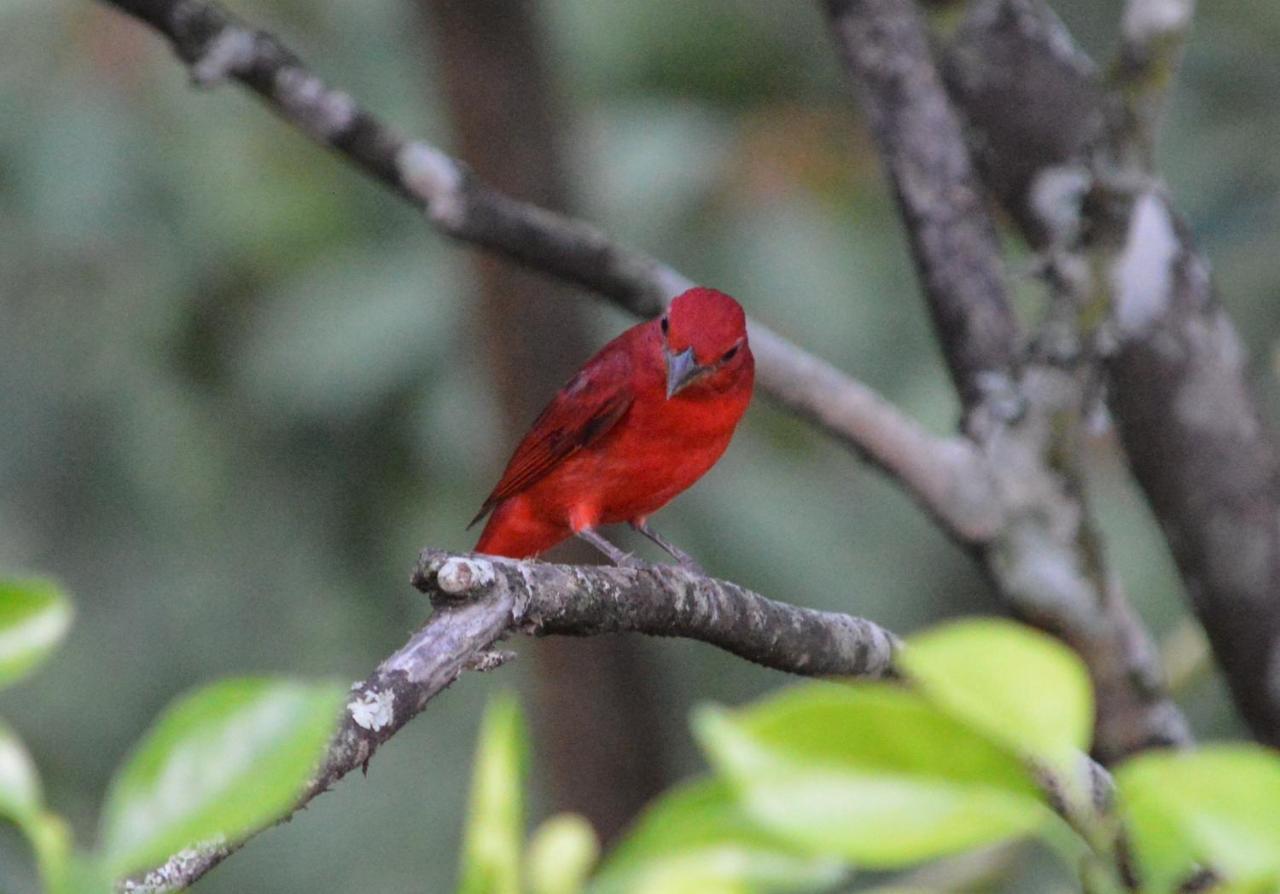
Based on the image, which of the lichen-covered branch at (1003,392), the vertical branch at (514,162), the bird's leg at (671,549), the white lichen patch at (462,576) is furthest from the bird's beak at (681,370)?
the vertical branch at (514,162)

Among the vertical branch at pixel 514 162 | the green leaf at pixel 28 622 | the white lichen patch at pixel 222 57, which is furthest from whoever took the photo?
the vertical branch at pixel 514 162

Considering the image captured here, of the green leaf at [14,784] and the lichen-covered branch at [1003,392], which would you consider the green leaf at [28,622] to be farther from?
the lichen-covered branch at [1003,392]

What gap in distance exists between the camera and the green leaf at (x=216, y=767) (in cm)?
66

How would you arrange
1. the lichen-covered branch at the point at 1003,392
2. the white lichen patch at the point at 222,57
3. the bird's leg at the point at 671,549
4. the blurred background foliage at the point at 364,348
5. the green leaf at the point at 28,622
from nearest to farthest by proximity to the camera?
the green leaf at the point at 28,622, the white lichen patch at the point at 222,57, the lichen-covered branch at the point at 1003,392, the bird's leg at the point at 671,549, the blurred background foliage at the point at 364,348

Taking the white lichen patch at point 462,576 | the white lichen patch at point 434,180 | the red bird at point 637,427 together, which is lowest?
the white lichen patch at point 462,576

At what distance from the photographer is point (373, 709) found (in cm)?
149

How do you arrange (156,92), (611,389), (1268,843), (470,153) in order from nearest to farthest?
1. (1268,843)
2. (611,389)
3. (470,153)
4. (156,92)

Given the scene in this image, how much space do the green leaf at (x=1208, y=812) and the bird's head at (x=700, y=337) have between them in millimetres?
2733

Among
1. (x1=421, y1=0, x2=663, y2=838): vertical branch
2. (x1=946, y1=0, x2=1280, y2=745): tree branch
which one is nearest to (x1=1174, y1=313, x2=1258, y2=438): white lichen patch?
(x1=946, y1=0, x2=1280, y2=745): tree branch

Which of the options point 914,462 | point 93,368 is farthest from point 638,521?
point 93,368

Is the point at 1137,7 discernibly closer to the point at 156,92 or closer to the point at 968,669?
the point at 968,669

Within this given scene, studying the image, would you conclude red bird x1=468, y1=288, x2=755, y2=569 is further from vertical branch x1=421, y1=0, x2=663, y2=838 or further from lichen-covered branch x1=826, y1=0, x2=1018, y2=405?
vertical branch x1=421, y1=0, x2=663, y2=838

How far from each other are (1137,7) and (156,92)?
12.9 feet

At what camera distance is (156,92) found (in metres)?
6.18
